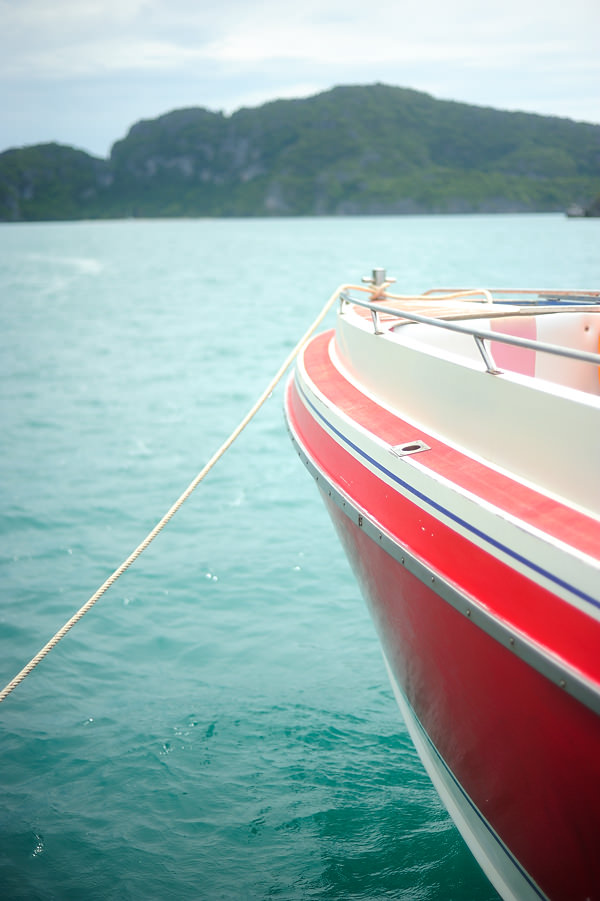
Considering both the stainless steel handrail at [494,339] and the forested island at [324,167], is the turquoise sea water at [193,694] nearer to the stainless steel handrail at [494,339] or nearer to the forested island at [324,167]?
the stainless steel handrail at [494,339]

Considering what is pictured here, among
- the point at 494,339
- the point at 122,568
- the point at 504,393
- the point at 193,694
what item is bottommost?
the point at 193,694

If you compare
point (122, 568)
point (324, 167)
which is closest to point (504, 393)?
point (122, 568)

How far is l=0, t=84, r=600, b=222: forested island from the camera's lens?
14275 cm

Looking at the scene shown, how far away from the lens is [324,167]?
6521 inches

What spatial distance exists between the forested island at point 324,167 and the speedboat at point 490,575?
133 m

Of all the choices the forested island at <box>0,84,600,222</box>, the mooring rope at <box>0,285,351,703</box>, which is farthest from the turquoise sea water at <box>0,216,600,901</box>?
the forested island at <box>0,84,600,222</box>

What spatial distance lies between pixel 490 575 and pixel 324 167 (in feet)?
575

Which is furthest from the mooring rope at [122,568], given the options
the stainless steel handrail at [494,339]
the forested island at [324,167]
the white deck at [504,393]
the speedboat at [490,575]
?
the forested island at [324,167]

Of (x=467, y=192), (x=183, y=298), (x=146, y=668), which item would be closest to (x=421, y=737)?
(x=146, y=668)

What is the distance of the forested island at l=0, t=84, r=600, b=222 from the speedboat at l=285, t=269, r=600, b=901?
133 m

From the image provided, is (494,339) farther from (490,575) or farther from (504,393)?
(490,575)

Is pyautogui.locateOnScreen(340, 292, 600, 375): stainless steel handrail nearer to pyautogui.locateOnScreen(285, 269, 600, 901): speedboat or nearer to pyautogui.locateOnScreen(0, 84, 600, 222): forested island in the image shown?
pyautogui.locateOnScreen(285, 269, 600, 901): speedboat

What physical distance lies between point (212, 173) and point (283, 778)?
19463 centimetres

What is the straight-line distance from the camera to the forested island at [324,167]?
142750 millimetres
